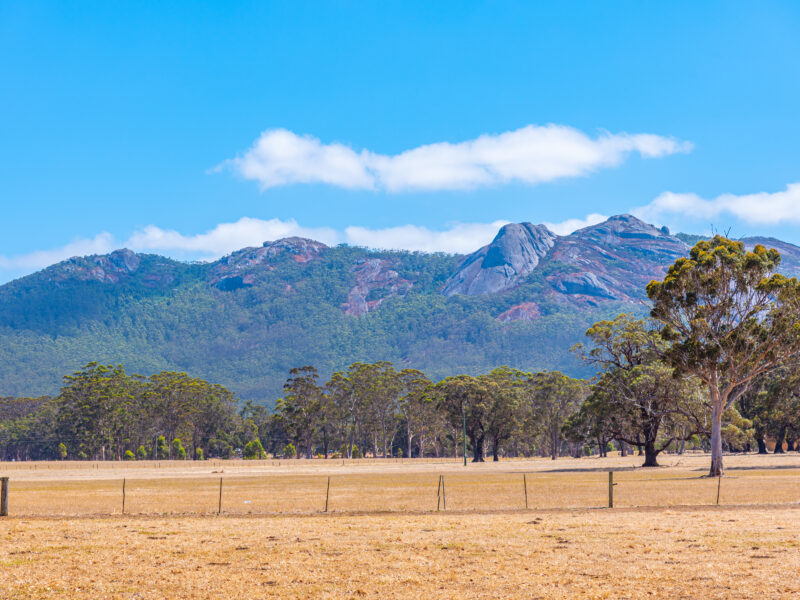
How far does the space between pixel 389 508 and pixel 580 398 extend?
378 feet

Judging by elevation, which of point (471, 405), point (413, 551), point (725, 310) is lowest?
point (413, 551)

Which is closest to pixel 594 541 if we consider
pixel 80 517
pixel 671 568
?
pixel 671 568

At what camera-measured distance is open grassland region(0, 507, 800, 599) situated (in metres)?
14.8

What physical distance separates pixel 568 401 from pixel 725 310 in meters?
88.0

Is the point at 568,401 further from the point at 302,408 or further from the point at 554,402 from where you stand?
the point at 302,408

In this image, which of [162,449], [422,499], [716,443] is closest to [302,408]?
[162,449]

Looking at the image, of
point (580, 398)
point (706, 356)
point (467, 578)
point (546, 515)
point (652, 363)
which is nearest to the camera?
point (467, 578)

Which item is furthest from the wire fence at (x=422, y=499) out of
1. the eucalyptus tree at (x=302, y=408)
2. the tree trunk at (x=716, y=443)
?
the eucalyptus tree at (x=302, y=408)

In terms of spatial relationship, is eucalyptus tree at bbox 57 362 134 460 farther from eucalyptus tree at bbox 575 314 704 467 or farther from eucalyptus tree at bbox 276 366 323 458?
eucalyptus tree at bbox 575 314 704 467

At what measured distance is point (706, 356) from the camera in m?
53.1

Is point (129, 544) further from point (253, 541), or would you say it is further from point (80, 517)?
point (80, 517)

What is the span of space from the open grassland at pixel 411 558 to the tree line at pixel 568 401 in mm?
29828

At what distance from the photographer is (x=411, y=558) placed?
18109 mm

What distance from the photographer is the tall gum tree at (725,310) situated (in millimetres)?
52469
